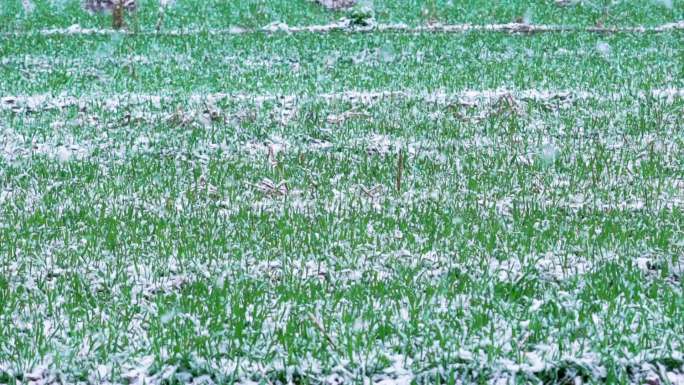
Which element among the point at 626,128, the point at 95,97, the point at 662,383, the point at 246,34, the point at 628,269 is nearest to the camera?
the point at 662,383

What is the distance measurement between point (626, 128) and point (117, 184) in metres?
4.74

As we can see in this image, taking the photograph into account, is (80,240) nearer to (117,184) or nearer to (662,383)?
(117,184)

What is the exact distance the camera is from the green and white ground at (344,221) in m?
3.88

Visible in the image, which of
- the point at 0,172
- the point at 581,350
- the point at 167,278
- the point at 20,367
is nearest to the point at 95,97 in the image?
the point at 0,172

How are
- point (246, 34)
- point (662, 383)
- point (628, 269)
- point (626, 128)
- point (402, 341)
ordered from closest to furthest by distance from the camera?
point (662, 383) → point (402, 341) → point (628, 269) → point (626, 128) → point (246, 34)

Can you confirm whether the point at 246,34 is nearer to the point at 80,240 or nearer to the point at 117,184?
the point at 117,184

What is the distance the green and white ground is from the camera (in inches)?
153

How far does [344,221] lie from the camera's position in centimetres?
593

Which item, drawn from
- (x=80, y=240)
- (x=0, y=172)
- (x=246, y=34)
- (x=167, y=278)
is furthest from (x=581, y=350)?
(x=246, y=34)

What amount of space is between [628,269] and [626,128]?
4.44 m

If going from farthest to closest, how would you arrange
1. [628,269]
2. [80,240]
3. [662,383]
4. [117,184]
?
[117,184], [80,240], [628,269], [662,383]

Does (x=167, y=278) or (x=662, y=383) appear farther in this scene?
(x=167, y=278)

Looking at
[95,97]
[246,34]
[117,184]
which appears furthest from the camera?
[246,34]

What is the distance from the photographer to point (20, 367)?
149 inches
